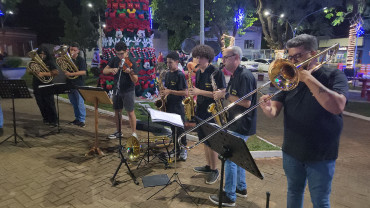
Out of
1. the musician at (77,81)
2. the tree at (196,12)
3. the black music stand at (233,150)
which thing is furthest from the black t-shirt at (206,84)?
the tree at (196,12)

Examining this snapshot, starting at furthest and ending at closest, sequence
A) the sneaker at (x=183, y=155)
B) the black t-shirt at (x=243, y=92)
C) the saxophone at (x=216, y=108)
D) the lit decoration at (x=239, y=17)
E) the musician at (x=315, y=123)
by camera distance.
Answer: the lit decoration at (x=239, y=17) → the sneaker at (x=183, y=155) → the saxophone at (x=216, y=108) → the black t-shirt at (x=243, y=92) → the musician at (x=315, y=123)

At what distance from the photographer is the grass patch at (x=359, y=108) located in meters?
10.1

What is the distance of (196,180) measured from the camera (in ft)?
15.5

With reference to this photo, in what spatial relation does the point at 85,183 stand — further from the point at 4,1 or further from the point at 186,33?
the point at 4,1

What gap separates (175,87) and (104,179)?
222 cm

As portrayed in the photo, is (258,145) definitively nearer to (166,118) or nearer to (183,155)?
(183,155)

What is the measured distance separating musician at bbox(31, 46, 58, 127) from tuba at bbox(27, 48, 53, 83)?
11 cm

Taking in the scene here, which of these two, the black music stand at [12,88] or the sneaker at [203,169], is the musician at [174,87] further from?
the black music stand at [12,88]

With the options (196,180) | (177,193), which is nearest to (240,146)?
(177,193)

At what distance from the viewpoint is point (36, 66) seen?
282 inches

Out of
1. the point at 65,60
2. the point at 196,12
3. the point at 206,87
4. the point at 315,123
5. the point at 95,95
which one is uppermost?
the point at 196,12

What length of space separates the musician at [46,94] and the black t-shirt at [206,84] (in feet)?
14.8

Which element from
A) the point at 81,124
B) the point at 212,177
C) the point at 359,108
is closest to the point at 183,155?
the point at 212,177

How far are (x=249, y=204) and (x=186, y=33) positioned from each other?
103 ft
